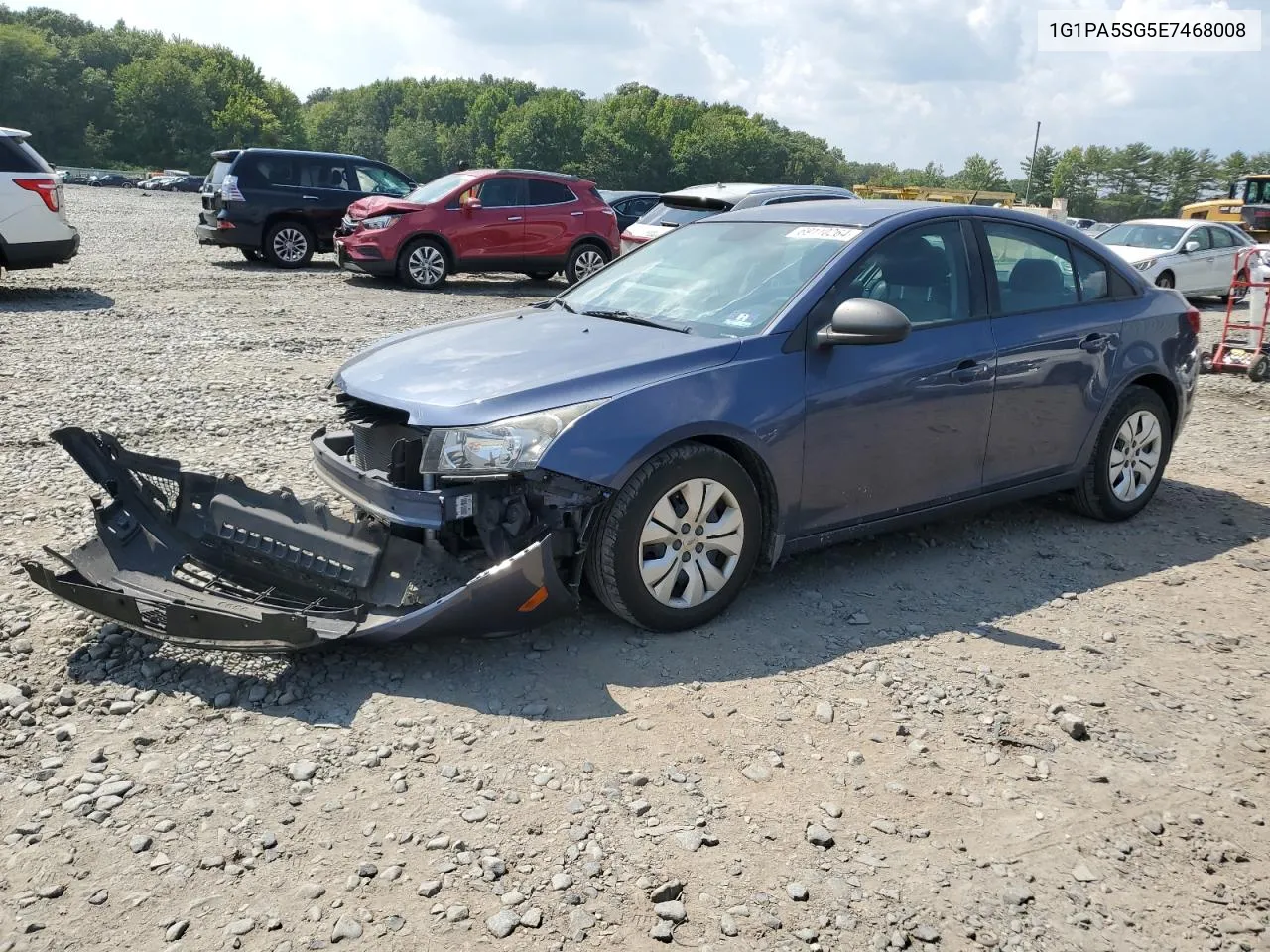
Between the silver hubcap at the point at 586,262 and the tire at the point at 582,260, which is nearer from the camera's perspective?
the tire at the point at 582,260

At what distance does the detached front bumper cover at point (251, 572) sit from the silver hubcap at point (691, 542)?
395mm

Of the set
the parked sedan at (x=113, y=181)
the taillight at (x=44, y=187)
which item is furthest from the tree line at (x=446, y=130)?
the taillight at (x=44, y=187)

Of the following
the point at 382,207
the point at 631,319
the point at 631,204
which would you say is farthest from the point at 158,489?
the point at 631,204

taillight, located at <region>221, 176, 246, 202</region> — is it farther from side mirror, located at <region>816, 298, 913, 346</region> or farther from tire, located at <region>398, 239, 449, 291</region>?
side mirror, located at <region>816, 298, 913, 346</region>

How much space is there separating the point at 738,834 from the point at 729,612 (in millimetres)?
1589

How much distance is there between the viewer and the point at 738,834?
10.3 ft

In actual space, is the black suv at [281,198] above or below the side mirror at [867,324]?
above

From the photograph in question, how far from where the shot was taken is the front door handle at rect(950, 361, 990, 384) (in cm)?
509

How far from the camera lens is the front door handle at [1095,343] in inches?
223

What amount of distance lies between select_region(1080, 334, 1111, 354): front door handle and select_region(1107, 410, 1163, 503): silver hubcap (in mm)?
488

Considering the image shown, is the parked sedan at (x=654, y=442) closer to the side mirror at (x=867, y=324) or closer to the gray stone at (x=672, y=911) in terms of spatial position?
the side mirror at (x=867, y=324)

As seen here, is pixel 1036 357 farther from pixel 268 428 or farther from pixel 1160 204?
pixel 1160 204

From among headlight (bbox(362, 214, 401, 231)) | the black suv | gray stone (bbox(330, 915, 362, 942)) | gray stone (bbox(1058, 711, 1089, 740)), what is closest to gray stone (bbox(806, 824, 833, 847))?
gray stone (bbox(1058, 711, 1089, 740))

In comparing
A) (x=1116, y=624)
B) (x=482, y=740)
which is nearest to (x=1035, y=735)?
(x=1116, y=624)
